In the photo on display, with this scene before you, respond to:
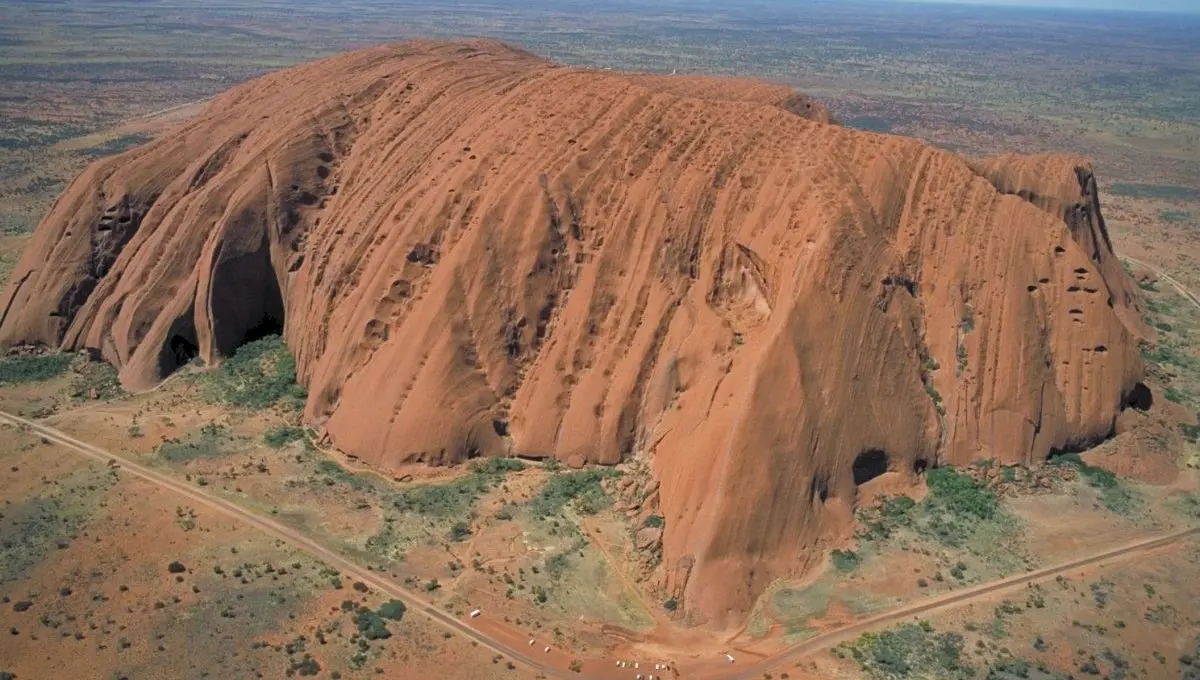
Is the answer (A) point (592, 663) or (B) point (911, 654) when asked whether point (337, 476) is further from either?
(B) point (911, 654)

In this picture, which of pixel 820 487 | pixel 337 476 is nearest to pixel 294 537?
pixel 337 476

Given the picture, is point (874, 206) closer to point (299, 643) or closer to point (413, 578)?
point (413, 578)

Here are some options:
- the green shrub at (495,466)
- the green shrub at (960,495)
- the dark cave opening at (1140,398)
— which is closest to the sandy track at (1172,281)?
the dark cave opening at (1140,398)

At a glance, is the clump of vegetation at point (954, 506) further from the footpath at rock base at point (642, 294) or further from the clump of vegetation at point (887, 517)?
the footpath at rock base at point (642, 294)

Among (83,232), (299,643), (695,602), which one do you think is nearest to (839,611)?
(695,602)

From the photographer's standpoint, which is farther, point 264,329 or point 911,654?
point 264,329

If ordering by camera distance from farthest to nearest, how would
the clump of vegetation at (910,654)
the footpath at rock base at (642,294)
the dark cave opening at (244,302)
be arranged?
the dark cave opening at (244,302) < the footpath at rock base at (642,294) < the clump of vegetation at (910,654)
